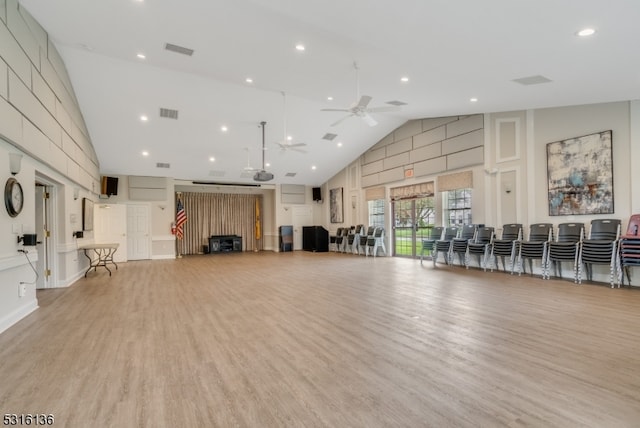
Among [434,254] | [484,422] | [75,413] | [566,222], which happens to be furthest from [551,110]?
[75,413]

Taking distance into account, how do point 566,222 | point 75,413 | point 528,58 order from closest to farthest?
point 75,413
point 528,58
point 566,222

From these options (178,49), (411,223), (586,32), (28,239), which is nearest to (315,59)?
(178,49)

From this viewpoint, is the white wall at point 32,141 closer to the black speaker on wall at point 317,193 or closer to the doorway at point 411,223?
the doorway at point 411,223

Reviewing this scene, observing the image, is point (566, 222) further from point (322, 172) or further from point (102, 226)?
point (102, 226)

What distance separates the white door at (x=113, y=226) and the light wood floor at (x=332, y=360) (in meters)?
5.96

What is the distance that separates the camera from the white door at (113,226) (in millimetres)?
10172

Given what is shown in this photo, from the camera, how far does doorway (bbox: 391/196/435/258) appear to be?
9.76 meters

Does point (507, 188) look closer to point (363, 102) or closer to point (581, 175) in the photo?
point (581, 175)

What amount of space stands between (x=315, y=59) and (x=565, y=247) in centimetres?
545

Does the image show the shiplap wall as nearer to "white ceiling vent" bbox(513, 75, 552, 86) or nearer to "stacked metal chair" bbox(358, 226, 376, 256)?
"stacked metal chair" bbox(358, 226, 376, 256)

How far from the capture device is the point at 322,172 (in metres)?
13.2

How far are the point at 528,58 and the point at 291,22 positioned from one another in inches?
122

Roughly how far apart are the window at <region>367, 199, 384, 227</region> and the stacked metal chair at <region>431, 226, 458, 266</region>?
3.09 metres

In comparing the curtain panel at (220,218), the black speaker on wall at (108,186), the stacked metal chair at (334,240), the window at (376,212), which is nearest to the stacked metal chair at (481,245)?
the window at (376,212)
